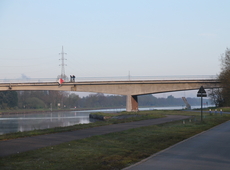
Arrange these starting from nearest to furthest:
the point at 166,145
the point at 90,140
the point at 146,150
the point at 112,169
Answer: the point at 112,169 < the point at 146,150 < the point at 166,145 < the point at 90,140

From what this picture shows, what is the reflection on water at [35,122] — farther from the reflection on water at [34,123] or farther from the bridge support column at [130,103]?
the bridge support column at [130,103]

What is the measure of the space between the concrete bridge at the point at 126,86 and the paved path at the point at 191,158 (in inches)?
1680

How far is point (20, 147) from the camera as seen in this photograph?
540 inches

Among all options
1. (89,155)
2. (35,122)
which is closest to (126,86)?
(35,122)

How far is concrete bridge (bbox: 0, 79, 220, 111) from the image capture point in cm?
5712

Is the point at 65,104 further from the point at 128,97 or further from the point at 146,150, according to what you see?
the point at 146,150

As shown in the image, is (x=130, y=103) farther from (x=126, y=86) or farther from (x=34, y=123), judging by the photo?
(x=34, y=123)

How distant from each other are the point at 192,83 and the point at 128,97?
12.1 metres

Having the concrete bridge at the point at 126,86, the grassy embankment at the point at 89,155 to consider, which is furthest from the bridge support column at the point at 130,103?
the grassy embankment at the point at 89,155

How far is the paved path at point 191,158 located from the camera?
981cm

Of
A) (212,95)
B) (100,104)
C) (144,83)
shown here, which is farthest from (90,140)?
(100,104)

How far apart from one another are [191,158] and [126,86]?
47.1 m

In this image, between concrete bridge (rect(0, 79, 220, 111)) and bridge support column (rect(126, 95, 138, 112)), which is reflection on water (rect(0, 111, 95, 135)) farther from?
bridge support column (rect(126, 95, 138, 112))

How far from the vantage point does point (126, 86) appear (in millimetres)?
58250
